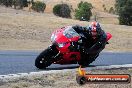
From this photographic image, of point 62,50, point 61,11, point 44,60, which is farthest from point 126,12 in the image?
point 44,60

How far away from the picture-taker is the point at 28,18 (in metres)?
42.4

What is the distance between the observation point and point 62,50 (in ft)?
46.5

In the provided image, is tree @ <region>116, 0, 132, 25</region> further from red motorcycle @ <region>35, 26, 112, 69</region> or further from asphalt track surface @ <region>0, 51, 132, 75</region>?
red motorcycle @ <region>35, 26, 112, 69</region>

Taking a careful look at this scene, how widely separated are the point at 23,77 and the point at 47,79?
58cm

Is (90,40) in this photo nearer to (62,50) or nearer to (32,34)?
(62,50)

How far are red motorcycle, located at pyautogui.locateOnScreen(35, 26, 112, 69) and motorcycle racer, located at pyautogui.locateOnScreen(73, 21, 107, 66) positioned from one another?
0.77ft

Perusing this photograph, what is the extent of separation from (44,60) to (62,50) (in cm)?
64

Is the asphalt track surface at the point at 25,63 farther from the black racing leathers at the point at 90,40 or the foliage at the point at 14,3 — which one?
the foliage at the point at 14,3

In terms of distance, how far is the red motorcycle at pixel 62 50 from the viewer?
14000mm

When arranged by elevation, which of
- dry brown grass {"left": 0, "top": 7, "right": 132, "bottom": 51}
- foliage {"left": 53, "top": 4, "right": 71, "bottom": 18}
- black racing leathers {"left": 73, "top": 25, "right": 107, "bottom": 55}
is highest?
black racing leathers {"left": 73, "top": 25, "right": 107, "bottom": 55}

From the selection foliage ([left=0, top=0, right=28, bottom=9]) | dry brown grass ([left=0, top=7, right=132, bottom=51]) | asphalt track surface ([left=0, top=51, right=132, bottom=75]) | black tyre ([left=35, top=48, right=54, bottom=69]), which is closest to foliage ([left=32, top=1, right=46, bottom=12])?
foliage ([left=0, top=0, right=28, bottom=9])

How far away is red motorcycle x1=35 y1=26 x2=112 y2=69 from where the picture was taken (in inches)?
551

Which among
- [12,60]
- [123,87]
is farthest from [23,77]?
[12,60]

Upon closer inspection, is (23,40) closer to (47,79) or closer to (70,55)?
(70,55)
